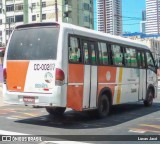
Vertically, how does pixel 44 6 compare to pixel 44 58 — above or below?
above

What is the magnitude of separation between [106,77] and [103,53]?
0.80 meters

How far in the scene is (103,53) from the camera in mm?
12469

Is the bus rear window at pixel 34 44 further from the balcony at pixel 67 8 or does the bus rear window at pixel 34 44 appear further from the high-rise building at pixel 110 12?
the balcony at pixel 67 8

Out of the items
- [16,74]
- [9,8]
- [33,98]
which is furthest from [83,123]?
[9,8]

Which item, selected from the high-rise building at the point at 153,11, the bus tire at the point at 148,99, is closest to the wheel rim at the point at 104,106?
the bus tire at the point at 148,99

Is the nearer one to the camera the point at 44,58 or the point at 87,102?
the point at 44,58

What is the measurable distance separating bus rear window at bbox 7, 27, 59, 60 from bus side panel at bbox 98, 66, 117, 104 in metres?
2.15

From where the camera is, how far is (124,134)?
948 cm

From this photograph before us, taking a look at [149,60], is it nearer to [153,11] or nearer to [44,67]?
[44,67]

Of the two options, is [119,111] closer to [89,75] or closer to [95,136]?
[89,75]

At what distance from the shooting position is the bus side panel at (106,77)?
12.1 m

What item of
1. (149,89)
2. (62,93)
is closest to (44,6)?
(149,89)

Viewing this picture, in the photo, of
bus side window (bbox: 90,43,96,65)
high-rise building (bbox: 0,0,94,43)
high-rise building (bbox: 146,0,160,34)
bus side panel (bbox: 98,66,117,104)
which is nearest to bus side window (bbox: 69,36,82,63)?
bus side window (bbox: 90,43,96,65)

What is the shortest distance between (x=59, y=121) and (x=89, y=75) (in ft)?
5.59
